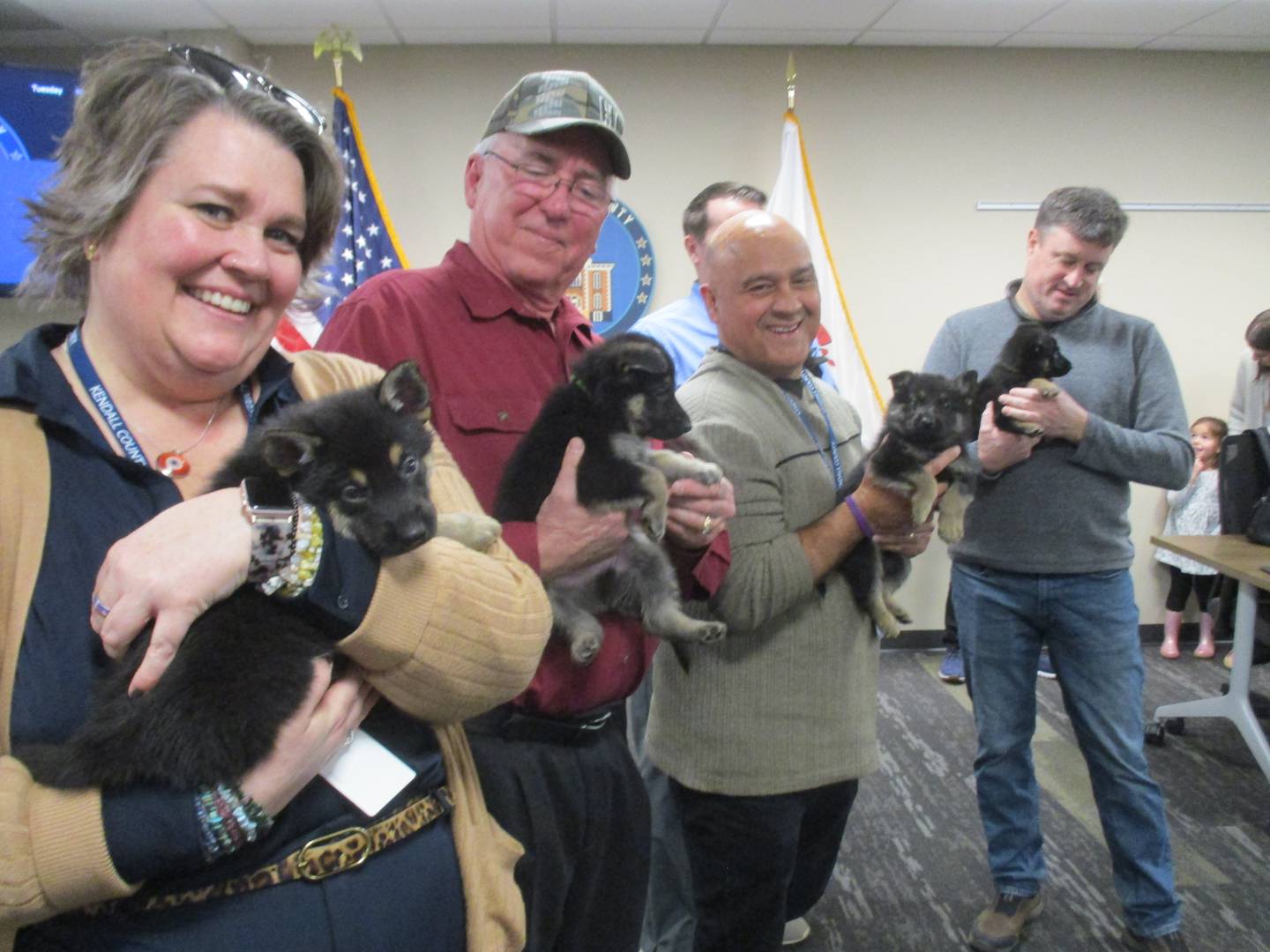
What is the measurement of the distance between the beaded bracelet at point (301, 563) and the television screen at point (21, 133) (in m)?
5.03

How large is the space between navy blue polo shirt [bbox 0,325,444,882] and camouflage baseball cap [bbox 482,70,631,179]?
40.6 inches

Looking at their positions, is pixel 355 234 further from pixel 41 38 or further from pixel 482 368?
pixel 482 368

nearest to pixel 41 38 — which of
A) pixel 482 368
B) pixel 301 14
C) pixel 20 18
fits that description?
pixel 20 18

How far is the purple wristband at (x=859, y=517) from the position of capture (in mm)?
2105

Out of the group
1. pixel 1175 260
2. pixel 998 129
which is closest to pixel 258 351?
pixel 998 129

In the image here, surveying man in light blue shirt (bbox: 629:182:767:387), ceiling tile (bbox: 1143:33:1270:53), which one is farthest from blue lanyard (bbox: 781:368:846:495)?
ceiling tile (bbox: 1143:33:1270:53)

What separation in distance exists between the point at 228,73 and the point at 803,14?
509 centimetres

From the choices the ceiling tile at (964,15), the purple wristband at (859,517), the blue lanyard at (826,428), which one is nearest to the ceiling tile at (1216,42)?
the ceiling tile at (964,15)

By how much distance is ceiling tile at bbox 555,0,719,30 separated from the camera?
198 inches

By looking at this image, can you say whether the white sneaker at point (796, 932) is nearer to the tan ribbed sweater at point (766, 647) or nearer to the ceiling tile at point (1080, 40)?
the tan ribbed sweater at point (766, 647)

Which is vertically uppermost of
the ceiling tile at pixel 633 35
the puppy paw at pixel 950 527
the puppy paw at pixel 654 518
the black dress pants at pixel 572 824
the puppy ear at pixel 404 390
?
the ceiling tile at pixel 633 35

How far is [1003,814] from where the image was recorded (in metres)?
3.09

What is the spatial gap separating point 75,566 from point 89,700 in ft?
0.57

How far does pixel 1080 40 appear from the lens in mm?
5703
